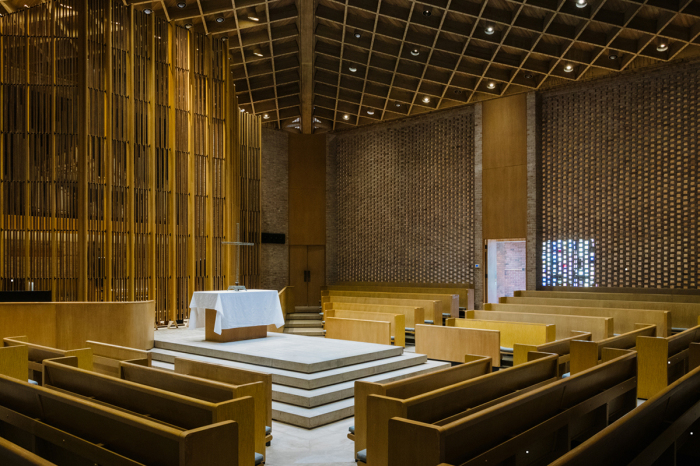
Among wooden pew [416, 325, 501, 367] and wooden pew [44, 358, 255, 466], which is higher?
wooden pew [44, 358, 255, 466]

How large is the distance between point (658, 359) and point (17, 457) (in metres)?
4.79

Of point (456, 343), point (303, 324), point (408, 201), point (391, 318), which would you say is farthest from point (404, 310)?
point (408, 201)

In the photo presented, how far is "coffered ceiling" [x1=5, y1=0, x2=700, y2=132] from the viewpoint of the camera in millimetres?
8773

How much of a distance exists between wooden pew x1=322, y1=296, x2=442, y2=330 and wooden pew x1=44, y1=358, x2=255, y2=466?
6.65 meters

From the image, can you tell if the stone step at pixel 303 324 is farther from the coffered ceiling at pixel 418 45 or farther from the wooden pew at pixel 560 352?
the wooden pew at pixel 560 352

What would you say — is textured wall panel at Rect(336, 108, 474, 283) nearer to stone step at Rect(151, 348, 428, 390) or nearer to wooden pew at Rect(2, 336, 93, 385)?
stone step at Rect(151, 348, 428, 390)

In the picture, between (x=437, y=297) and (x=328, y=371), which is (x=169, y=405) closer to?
(x=328, y=371)

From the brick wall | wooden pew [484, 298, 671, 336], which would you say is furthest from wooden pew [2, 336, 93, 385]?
the brick wall

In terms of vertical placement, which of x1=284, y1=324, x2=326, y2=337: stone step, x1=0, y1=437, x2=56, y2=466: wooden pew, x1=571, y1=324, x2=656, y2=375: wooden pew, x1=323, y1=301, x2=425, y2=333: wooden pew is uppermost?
x1=0, y1=437, x2=56, y2=466: wooden pew

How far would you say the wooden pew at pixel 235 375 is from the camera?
3.59 m

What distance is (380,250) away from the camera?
13.2 metres

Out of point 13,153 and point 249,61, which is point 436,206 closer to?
point 249,61

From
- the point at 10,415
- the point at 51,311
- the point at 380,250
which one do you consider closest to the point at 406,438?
the point at 10,415

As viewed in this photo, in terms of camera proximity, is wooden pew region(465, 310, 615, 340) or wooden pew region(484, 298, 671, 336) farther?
wooden pew region(484, 298, 671, 336)
